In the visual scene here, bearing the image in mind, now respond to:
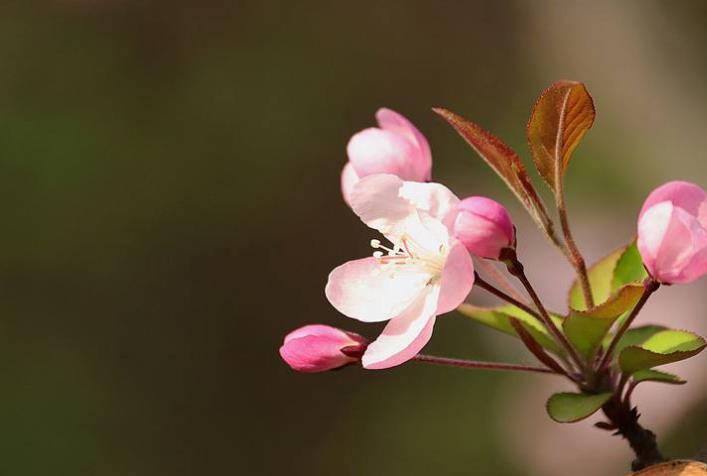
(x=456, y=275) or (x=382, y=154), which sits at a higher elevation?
(x=382, y=154)

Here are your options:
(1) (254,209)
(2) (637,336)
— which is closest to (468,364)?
(2) (637,336)

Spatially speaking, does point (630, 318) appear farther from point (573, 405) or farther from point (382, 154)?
point (382, 154)

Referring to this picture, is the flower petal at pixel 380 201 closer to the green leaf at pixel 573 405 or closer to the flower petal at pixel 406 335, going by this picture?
the flower petal at pixel 406 335

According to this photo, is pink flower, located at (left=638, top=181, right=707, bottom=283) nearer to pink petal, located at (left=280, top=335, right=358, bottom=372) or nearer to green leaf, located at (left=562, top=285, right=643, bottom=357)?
green leaf, located at (left=562, top=285, right=643, bottom=357)

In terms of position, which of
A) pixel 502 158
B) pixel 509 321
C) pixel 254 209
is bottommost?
pixel 509 321

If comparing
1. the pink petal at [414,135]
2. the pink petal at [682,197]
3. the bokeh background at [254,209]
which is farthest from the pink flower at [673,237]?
the bokeh background at [254,209]

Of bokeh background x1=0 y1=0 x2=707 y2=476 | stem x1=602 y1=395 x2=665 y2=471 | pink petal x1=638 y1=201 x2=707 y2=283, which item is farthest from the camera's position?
bokeh background x1=0 y1=0 x2=707 y2=476

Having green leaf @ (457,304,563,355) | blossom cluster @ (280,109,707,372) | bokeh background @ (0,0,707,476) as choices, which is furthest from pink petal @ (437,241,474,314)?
bokeh background @ (0,0,707,476)

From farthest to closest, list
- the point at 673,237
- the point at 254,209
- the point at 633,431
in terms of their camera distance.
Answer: the point at 254,209 < the point at 633,431 < the point at 673,237
